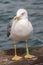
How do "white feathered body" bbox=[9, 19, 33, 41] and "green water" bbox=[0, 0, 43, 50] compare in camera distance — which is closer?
"white feathered body" bbox=[9, 19, 33, 41]

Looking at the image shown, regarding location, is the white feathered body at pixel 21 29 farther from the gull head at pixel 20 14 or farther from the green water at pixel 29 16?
the green water at pixel 29 16

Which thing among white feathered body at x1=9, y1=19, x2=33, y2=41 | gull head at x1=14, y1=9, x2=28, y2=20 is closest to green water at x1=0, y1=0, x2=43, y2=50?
white feathered body at x1=9, y1=19, x2=33, y2=41

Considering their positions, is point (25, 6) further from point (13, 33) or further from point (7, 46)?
point (13, 33)

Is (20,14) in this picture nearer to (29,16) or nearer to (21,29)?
(21,29)

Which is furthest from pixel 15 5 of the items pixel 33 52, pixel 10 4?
pixel 33 52

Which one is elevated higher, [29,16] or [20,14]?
[29,16]

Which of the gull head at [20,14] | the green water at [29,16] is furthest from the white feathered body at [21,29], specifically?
the green water at [29,16]

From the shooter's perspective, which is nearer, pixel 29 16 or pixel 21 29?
pixel 21 29

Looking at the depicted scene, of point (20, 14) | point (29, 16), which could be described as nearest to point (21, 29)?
point (20, 14)

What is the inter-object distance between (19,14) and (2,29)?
5.69 metres

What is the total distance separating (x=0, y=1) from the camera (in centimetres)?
1670

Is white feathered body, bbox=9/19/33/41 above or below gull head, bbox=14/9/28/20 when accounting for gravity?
below

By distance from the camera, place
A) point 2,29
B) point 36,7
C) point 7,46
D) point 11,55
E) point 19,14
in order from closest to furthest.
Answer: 1. point 19,14
2. point 11,55
3. point 7,46
4. point 2,29
5. point 36,7

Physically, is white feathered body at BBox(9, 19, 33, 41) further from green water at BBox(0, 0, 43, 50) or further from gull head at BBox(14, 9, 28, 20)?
green water at BBox(0, 0, 43, 50)
